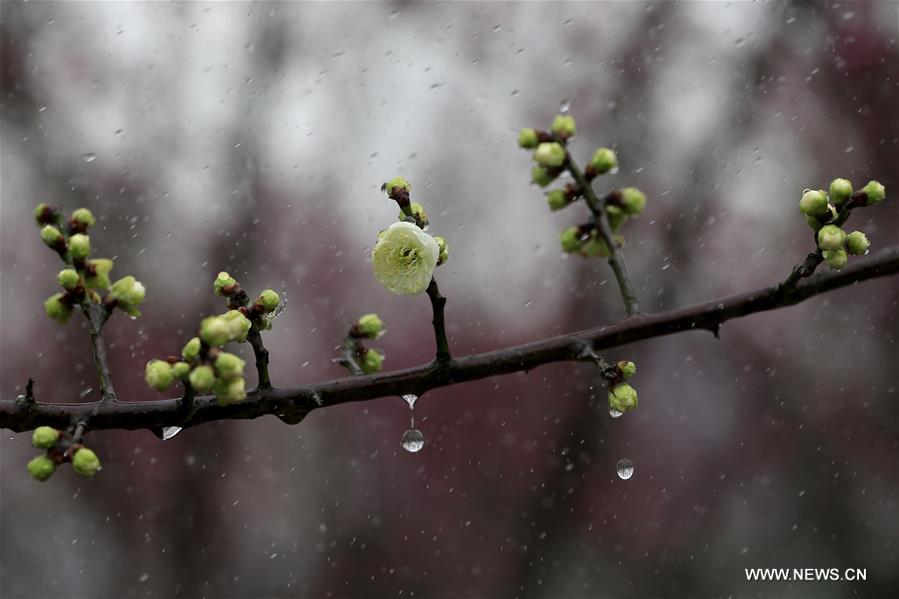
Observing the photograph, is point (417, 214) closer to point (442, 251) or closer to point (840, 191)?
point (442, 251)

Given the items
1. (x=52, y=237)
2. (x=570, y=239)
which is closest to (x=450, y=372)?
(x=570, y=239)

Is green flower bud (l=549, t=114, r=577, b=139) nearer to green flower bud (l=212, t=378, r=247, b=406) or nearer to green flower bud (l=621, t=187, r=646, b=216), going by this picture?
green flower bud (l=621, t=187, r=646, b=216)

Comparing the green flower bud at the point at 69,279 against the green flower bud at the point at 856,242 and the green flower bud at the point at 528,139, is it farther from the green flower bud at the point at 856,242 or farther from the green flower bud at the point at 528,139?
the green flower bud at the point at 856,242

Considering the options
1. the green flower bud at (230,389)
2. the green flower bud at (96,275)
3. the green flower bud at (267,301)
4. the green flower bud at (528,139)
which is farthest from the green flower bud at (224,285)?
the green flower bud at (528,139)

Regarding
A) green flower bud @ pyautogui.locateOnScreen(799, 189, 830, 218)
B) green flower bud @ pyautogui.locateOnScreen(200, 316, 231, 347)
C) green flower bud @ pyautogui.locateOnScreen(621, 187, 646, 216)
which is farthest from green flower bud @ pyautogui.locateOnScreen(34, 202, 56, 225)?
green flower bud @ pyautogui.locateOnScreen(799, 189, 830, 218)

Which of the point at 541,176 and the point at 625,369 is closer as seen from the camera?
the point at 541,176

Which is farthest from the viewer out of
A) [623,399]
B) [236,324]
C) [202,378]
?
[623,399]
